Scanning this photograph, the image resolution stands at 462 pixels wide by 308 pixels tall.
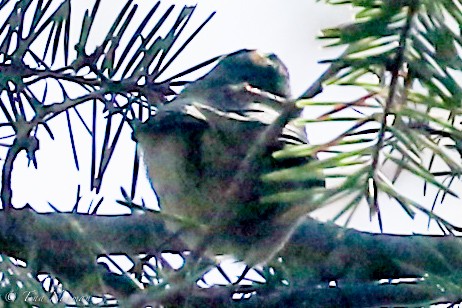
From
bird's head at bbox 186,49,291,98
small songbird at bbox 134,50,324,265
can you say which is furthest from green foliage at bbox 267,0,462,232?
bird's head at bbox 186,49,291,98

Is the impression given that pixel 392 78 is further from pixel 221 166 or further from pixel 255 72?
pixel 255 72

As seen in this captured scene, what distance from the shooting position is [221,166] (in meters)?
0.29

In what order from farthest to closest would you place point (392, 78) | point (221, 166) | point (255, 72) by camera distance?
point (255, 72), point (221, 166), point (392, 78)

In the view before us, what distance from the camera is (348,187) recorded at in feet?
0.43

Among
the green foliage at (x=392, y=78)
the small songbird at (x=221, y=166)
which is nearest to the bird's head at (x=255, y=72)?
the small songbird at (x=221, y=166)

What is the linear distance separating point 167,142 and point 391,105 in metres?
0.15

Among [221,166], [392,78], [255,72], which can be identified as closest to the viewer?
[392,78]

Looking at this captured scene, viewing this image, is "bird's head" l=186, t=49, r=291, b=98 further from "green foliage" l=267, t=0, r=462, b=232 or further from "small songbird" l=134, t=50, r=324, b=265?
"green foliage" l=267, t=0, r=462, b=232

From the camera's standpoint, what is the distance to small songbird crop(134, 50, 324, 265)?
20 centimetres

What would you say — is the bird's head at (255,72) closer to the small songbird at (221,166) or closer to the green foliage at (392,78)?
the small songbird at (221,166)

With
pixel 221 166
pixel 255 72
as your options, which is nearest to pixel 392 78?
pixel 221 166

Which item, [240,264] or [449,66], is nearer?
[449,66]

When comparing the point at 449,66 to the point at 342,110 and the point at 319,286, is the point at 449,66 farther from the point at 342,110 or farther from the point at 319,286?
the point at 319,286

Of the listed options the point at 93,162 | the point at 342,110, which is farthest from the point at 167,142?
the point at 342,110
